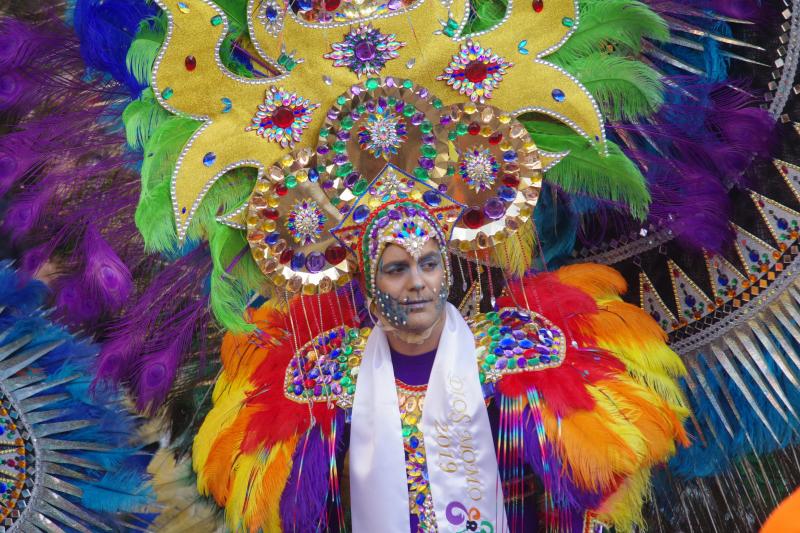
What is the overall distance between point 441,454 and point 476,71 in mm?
1150

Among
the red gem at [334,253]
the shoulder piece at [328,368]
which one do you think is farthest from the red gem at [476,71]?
the shoulder piece at [328,368]

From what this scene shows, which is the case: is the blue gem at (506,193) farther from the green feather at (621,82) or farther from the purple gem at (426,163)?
the green feather at (621,82)

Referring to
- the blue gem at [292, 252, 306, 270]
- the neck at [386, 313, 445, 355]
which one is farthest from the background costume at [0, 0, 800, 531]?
the neck at [386, 313, 445, 355]

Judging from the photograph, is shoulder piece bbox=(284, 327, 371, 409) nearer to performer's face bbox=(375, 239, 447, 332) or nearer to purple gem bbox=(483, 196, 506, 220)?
performer's face bbox=(375, 239, 447, 332)

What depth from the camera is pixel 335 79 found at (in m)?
3.56

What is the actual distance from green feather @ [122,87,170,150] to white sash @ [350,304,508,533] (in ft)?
3.35

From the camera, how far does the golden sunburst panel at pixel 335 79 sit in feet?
11.5

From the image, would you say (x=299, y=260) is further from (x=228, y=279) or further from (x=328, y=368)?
(x=328, y=368)

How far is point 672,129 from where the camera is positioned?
370 centimetres

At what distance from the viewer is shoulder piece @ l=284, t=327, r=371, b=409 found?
3.61 m

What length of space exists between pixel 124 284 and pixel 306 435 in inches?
29.2

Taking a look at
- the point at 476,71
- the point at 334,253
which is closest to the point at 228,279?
the point at 334,253

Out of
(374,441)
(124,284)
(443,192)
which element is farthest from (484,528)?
(124,284)

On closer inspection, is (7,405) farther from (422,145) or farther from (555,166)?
(555,166)
